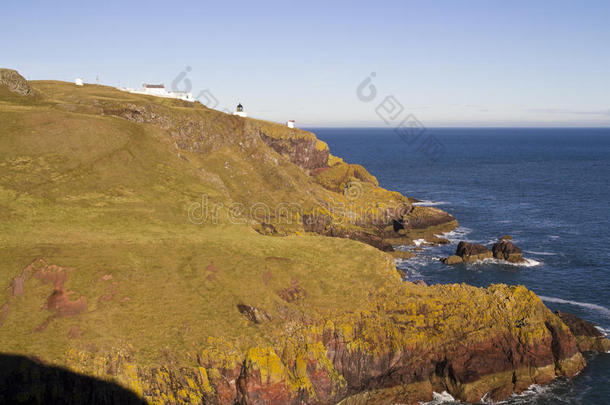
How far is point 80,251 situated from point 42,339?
985 cm

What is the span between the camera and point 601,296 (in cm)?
6122

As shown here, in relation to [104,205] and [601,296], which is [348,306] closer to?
[104,205]

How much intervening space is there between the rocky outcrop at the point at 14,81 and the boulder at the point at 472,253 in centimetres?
8201

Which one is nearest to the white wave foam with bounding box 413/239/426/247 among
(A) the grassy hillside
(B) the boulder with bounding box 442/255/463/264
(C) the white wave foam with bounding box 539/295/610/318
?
(B) the boulder with bounding box 442/255/463/264

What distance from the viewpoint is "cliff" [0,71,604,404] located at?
114 feet

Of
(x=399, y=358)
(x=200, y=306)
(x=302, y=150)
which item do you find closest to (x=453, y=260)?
(x=399, y=358)

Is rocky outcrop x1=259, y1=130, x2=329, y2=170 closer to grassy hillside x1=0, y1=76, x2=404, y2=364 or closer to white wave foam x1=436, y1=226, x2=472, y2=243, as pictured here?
white wave foam x1=436, y1=226, x2=472, y2=243

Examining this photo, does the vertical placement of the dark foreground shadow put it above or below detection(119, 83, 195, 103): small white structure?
below

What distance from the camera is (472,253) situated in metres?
76.4

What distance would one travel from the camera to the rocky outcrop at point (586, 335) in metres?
48.4

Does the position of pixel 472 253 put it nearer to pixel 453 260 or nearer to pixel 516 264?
pixel 453 260

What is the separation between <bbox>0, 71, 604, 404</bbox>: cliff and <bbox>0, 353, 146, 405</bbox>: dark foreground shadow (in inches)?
4.9

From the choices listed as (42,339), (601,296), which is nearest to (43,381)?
(42,339)

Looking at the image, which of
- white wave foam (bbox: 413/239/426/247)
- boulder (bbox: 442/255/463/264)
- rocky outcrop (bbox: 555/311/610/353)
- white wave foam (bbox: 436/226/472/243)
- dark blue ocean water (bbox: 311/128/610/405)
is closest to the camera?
dark blue ocean water (bbox: 311/128/610/405)
